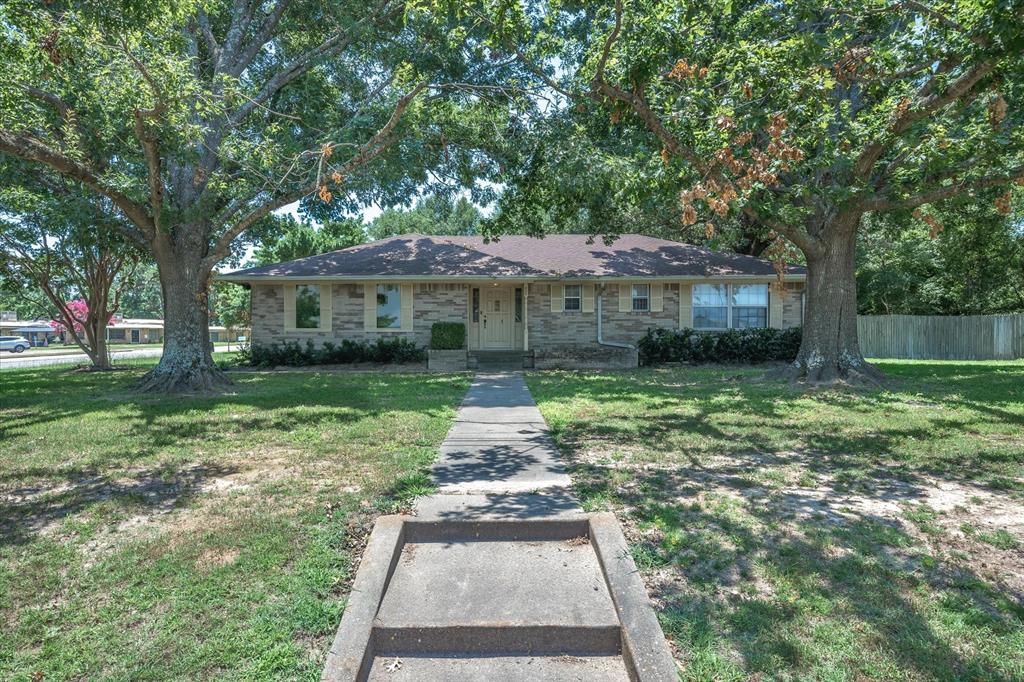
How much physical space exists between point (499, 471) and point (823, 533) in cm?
281

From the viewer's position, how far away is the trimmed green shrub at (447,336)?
17.4m

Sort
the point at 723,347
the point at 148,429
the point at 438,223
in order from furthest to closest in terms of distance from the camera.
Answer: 1. the point at 438,223
2. the point at 723,347
3. the point at 148,429

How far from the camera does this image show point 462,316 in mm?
18547

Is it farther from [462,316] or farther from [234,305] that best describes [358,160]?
[234,305]

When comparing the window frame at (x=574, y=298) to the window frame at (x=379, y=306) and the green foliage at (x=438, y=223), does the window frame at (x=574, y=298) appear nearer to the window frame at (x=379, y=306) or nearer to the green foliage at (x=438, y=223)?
the window frame at (x=379, y=306)

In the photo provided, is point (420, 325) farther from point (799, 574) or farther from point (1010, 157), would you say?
point (799, 574)

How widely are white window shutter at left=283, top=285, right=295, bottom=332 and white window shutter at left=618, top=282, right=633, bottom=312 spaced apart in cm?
1000

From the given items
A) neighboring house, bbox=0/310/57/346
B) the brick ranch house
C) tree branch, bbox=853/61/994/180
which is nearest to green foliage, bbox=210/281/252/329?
the brick ranch house

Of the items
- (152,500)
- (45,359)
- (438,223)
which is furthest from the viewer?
(438,223)

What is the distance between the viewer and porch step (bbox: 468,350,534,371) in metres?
17.4

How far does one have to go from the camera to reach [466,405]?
10.2m

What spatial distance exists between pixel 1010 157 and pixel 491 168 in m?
9.44

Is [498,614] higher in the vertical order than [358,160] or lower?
lower

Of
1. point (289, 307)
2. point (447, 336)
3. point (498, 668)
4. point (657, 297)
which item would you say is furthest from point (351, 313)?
point (498, 668)
